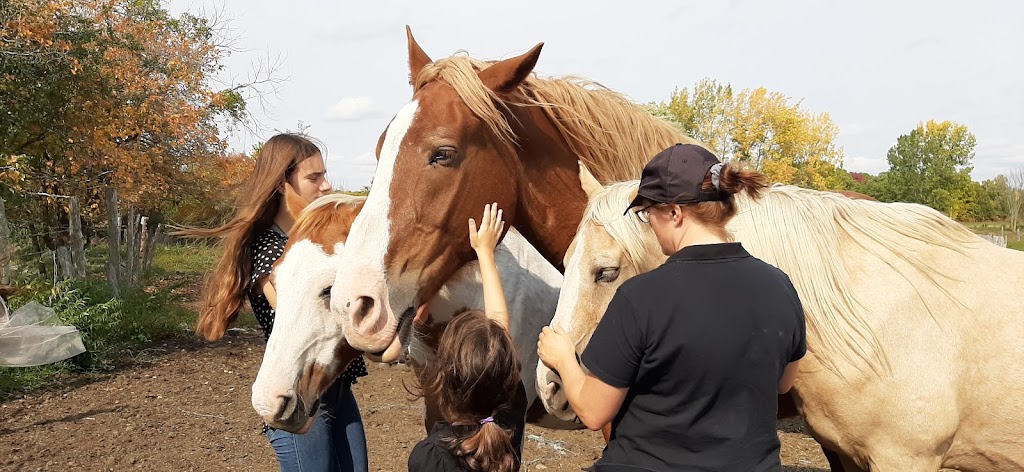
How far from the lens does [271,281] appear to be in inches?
104

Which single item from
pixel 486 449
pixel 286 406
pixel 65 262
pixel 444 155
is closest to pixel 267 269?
pixel 286 406

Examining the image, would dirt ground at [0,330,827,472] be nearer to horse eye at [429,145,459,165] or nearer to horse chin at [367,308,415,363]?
horse chin at [367,308,415,363]

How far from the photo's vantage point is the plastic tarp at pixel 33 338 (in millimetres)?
6910

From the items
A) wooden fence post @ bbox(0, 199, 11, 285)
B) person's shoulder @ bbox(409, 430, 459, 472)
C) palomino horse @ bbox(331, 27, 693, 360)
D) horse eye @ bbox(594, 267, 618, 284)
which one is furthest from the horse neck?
wooden fence post @ bbox(0, 199, 11, 285)

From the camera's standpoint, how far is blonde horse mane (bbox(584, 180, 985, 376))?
2.04 meters

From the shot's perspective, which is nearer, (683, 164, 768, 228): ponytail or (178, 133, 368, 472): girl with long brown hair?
(683, 164, 768, 228): ponytail

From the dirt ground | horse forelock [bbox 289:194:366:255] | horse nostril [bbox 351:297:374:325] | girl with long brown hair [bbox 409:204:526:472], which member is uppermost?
horse forelock [bbox 289:194:366:255]

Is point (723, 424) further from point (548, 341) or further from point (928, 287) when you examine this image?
point (928, 287)

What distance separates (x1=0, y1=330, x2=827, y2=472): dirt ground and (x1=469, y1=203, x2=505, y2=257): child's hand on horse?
3223 mm

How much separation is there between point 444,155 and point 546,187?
0.52 meters

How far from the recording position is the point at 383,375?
26.9 ft

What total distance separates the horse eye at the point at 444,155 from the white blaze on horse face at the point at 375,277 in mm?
128

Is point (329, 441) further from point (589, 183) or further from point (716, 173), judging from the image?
point (716, 173)

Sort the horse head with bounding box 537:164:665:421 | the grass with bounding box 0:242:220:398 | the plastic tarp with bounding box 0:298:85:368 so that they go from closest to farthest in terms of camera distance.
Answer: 1. the horse head with bounding box 537:164:665:421
2. the plastic tarp with bounding box 0:298:85:368
3. the grass with bounding box 0:242:220:398
